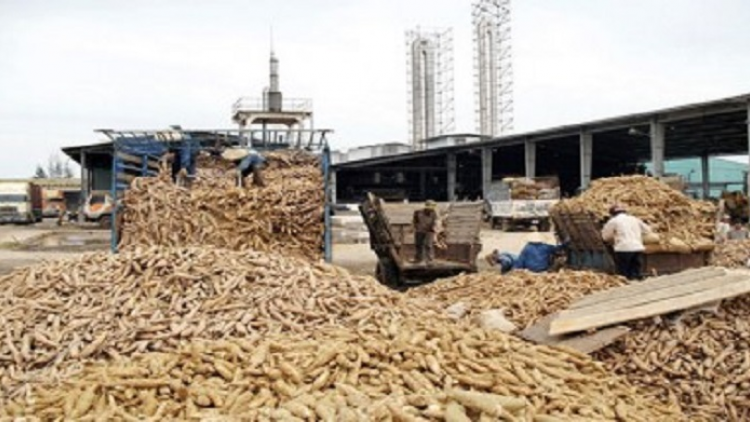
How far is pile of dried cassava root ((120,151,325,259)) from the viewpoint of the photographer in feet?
35.2

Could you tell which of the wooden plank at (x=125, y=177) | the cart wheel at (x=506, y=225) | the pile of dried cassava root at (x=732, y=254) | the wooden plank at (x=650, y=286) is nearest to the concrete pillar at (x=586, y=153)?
the cart wheel at (x=506, y=225)

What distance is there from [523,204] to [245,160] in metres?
19.8

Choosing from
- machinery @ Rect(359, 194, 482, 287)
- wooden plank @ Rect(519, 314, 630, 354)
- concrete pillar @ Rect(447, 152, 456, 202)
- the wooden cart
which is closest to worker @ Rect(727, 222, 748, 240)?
the wooden cart

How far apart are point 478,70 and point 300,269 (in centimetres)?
4742

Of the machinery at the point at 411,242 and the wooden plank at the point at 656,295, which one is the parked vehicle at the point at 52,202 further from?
the wooden plank at the point at 656,295

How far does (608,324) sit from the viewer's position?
6.47 meters

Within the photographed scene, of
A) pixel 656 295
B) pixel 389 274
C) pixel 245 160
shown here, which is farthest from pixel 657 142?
pixel 656 295

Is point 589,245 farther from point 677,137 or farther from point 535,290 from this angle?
point 677,137

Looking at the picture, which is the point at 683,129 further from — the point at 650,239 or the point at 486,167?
the point at 650,239

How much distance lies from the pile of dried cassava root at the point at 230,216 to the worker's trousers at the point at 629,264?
4.60 m

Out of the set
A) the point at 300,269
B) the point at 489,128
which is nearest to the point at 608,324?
the point at 300,269

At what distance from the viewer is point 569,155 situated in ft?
149

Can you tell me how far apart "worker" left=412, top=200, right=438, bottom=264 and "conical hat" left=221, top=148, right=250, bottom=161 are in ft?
10.3

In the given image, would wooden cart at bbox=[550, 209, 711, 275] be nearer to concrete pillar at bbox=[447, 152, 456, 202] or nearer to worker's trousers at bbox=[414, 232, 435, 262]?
worker's trousers at bbox=[414, 232, 435, 262]
